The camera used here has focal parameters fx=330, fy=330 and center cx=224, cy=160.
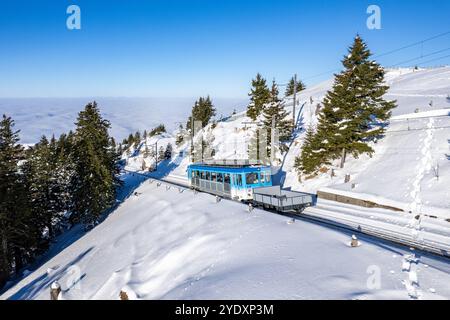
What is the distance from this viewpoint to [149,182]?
5297cm

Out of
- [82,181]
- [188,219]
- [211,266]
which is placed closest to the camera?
[211,266]

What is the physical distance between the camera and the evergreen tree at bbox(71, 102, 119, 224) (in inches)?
1499

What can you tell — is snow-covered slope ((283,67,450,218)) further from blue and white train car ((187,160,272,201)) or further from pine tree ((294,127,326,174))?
blue and white train car ((187,160,272,201))

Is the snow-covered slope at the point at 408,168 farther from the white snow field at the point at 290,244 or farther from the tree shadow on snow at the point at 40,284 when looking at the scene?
the tree shadow on snow at the point at 40,284

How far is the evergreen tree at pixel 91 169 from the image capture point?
38.1m

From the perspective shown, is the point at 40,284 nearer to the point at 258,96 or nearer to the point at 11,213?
the point at 11,213

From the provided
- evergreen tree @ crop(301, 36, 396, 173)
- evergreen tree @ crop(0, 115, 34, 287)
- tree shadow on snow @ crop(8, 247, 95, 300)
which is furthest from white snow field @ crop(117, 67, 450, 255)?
evergreen tree @ crop(0, 115, 34, 287)

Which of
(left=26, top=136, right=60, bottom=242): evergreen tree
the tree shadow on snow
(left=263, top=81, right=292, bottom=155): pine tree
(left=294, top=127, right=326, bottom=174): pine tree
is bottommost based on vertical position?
the tree shadow on snow

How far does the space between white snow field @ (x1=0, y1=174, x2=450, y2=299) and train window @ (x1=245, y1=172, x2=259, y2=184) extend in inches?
95.2

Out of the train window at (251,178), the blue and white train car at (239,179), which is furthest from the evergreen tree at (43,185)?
the train window at (251,178)
